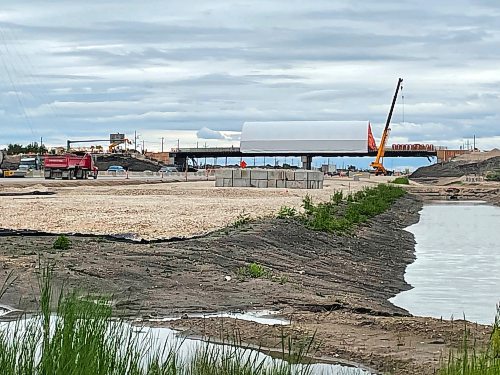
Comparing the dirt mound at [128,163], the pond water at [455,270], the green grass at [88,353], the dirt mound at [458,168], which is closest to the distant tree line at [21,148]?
the dirt mound at [128,163]

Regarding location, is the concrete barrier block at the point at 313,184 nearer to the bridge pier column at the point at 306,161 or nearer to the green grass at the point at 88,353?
the green grass at the point at 88,353

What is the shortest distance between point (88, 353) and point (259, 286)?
9.74 m

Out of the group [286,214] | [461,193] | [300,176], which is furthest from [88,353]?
[461,193]

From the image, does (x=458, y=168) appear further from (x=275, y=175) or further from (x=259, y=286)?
(x=259, y=286)

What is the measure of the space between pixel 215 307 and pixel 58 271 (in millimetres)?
2830

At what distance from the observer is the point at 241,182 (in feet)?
197

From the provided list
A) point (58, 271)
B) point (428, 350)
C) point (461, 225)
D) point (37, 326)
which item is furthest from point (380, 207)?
point (37, 326)

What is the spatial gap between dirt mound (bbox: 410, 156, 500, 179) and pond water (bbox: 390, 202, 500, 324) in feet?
239

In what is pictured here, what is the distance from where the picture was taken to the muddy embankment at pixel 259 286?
11.7 m

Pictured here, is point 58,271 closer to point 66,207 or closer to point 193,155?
point 66,207

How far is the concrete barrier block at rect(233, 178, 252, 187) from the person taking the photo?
196ft

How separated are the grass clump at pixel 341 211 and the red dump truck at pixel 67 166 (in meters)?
23.2

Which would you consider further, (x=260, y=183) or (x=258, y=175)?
(x=258, y=175)

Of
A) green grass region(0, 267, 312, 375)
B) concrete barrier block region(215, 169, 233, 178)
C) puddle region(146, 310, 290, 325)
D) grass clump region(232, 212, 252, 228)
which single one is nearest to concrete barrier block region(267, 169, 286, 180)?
concrete barrier block region(215, 169, 233, 178)
